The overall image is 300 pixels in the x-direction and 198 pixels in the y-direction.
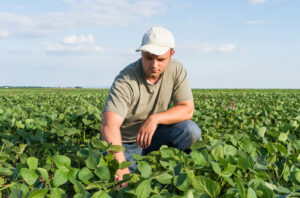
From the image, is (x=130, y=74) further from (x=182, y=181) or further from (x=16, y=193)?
(x=16, y=193)

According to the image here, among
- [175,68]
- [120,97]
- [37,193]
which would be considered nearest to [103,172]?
[37,193]

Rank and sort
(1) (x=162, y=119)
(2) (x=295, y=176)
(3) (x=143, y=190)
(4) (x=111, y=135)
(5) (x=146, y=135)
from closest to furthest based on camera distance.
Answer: (3) (x=143, y=190), (2) (x=295, y=176), (4) (x=111, y=135), (5) (x=146, y=135), (1) (x=162, y=119)

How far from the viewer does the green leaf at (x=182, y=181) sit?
128 cm

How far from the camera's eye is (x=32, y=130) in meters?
3.58

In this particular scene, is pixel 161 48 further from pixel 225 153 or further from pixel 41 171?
pixel 41 171

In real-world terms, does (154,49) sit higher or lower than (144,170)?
higher

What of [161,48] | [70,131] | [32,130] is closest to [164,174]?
[161,48]

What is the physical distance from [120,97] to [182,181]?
1312 millimetres

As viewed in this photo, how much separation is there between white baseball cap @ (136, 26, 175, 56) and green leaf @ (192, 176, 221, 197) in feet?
4.25

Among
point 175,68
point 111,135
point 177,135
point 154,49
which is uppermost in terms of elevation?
point 154,49

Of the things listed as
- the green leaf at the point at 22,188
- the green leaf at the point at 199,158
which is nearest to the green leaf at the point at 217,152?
the green leaf at the point at 199,158

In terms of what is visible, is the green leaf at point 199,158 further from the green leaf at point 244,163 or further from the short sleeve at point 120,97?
the short sleeve at point 120,97

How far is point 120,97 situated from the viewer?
2.50 metres

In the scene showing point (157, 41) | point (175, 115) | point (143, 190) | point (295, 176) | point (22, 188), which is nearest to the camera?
point (143, 190)
